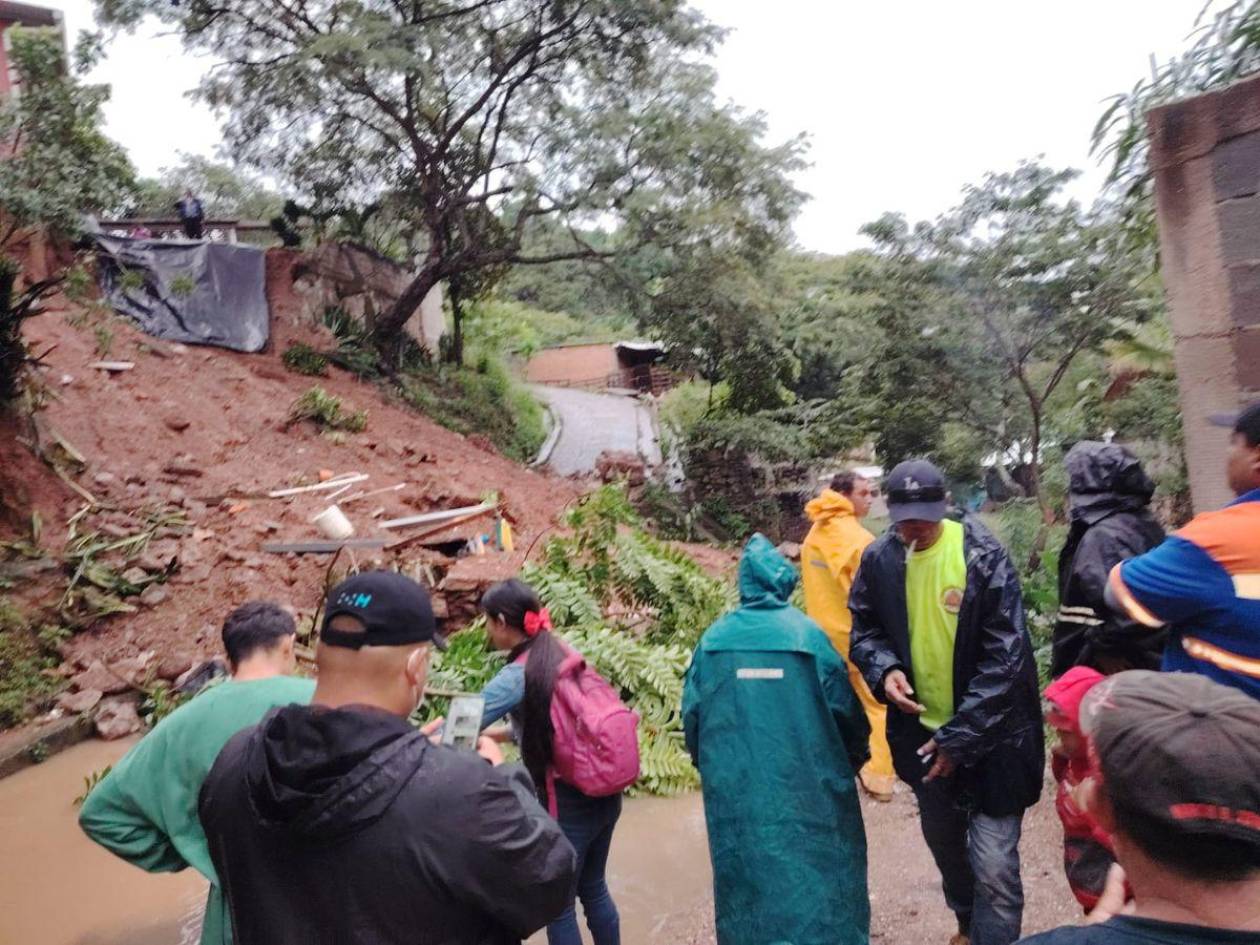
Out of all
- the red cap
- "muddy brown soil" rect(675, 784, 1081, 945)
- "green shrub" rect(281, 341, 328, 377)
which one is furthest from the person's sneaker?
"green shrub" rect(281, 341, 328, 377)

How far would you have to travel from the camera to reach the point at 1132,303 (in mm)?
9328

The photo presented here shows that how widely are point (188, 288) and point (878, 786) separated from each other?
40.4ft

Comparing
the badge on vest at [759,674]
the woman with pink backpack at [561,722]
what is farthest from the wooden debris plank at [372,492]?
the badge on vest at [759,674]

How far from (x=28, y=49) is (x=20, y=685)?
8.63 metres

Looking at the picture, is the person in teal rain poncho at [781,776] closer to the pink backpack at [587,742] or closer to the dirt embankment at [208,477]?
the pink backpack at [587,742]

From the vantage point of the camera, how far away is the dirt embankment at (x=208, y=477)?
25.2ft

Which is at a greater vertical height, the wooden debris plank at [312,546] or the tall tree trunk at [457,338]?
the tall tree trunk at [457,338]

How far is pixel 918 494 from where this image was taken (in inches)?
118

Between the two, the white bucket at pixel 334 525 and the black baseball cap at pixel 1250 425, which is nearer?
the black baseball cap at pixel 1250 425

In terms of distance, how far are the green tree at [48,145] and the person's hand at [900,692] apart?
11584 millimetres

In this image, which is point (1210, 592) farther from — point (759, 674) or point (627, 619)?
point (627, 619)

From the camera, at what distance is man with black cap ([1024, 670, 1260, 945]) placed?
1156 millimetres

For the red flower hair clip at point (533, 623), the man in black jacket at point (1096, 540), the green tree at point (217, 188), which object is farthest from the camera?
the green tree at point (217, 188)

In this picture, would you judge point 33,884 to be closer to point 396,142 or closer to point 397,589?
point 397,589
